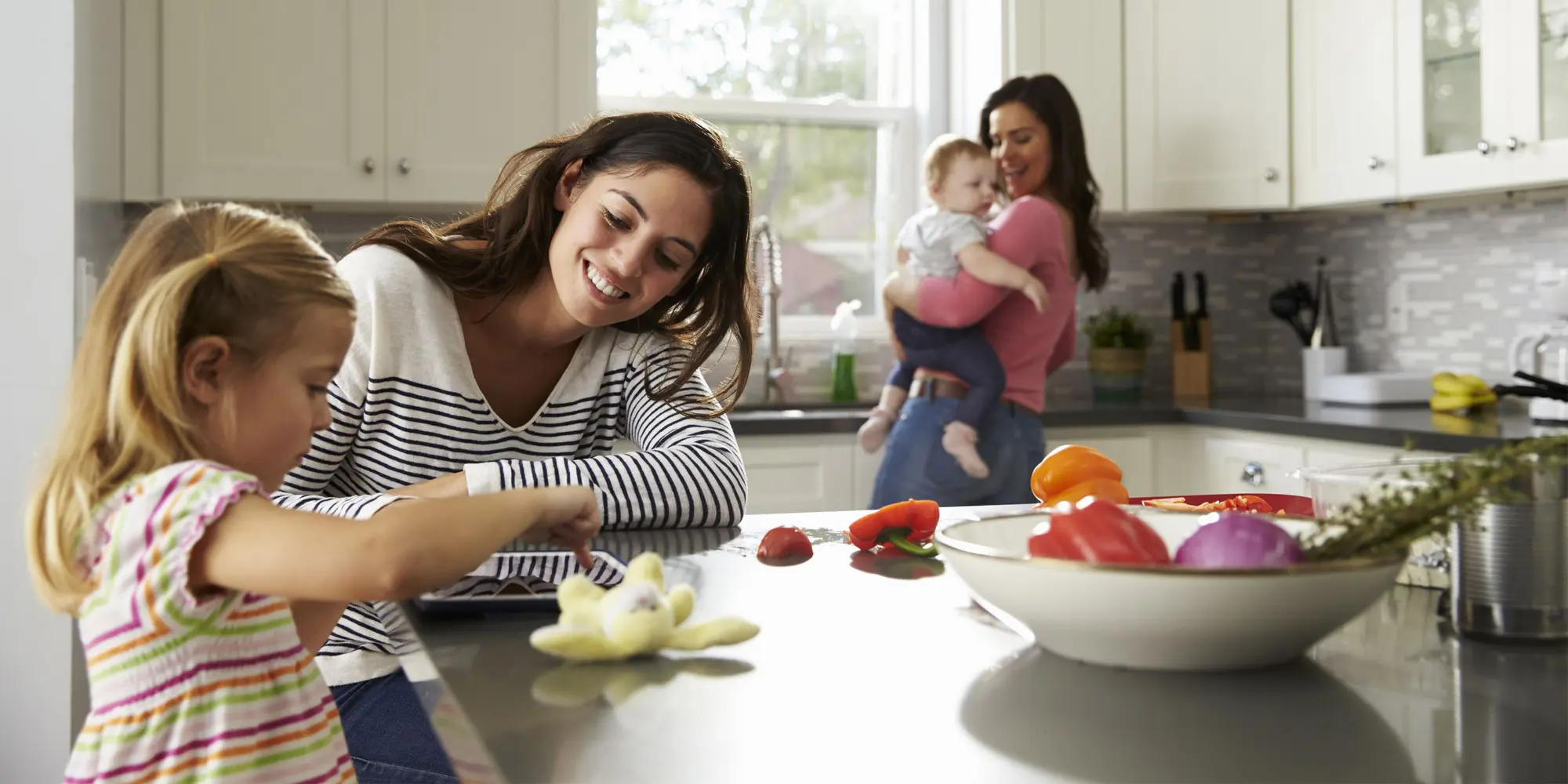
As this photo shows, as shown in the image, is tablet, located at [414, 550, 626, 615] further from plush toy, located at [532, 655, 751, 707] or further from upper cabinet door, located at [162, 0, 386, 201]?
upper cabinet door, located at [162, 0, 386, 201]

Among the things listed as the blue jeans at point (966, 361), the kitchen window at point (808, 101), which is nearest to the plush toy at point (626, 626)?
the blue jeans at point (966, 361)

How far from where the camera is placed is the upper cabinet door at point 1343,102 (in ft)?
11.5

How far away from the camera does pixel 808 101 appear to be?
4180 millimetres

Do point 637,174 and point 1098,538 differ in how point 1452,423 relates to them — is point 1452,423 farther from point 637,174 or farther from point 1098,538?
point 1098,538

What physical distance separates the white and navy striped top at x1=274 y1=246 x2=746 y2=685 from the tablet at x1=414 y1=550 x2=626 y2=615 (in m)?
0.17

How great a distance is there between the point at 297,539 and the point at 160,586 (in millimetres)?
94

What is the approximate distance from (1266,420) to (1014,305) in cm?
70

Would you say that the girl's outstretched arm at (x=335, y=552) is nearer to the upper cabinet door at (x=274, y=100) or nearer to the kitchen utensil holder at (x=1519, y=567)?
the kitchen utensil holder at (x=1519, y=567)

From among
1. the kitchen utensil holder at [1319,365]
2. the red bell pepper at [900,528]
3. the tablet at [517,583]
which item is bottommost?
the tablet at [517,583]

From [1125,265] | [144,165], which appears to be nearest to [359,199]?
[144,165]

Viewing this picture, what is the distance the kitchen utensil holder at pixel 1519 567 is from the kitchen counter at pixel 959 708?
20 mm

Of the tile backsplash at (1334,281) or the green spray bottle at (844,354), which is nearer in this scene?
the tile backsplash at (1334,281)

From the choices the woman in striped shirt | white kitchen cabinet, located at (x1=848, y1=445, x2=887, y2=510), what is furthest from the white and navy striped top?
white kitchen cabinet, located at (x1=848, y1=445, x2=887, y2=510)

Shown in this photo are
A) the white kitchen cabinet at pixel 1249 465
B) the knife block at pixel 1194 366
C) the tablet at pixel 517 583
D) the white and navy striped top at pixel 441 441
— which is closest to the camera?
the tablet at pixel 517 583
